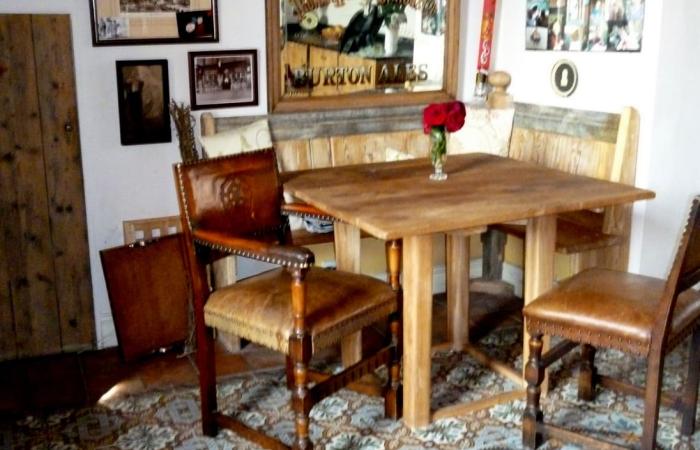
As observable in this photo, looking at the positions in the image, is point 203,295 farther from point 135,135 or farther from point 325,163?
point 325,163

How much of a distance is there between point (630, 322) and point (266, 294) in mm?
1170

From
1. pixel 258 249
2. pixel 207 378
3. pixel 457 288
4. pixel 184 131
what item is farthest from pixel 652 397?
pixel 184 131

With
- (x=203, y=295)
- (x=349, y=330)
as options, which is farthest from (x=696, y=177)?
(x=203, y=295)

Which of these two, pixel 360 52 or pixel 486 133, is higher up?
pixel 360 52

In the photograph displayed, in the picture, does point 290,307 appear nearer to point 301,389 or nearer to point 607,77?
point 301,389

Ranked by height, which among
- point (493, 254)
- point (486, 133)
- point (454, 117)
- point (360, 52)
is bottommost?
point (493, 254)

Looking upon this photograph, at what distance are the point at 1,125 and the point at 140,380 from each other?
1225mm

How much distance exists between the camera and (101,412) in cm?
309

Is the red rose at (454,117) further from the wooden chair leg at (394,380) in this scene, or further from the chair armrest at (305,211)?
the wooden chair leg at (394,380)

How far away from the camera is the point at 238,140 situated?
3.70 m

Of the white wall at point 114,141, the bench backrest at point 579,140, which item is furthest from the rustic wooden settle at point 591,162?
the white wall at point 114,141

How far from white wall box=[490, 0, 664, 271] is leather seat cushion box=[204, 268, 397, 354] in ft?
5.20

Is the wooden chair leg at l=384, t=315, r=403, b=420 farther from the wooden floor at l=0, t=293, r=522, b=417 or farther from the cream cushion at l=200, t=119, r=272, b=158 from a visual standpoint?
the cream cushion at l=200, t=119, r=272, b=158

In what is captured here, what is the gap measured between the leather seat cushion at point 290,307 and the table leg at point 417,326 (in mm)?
74
